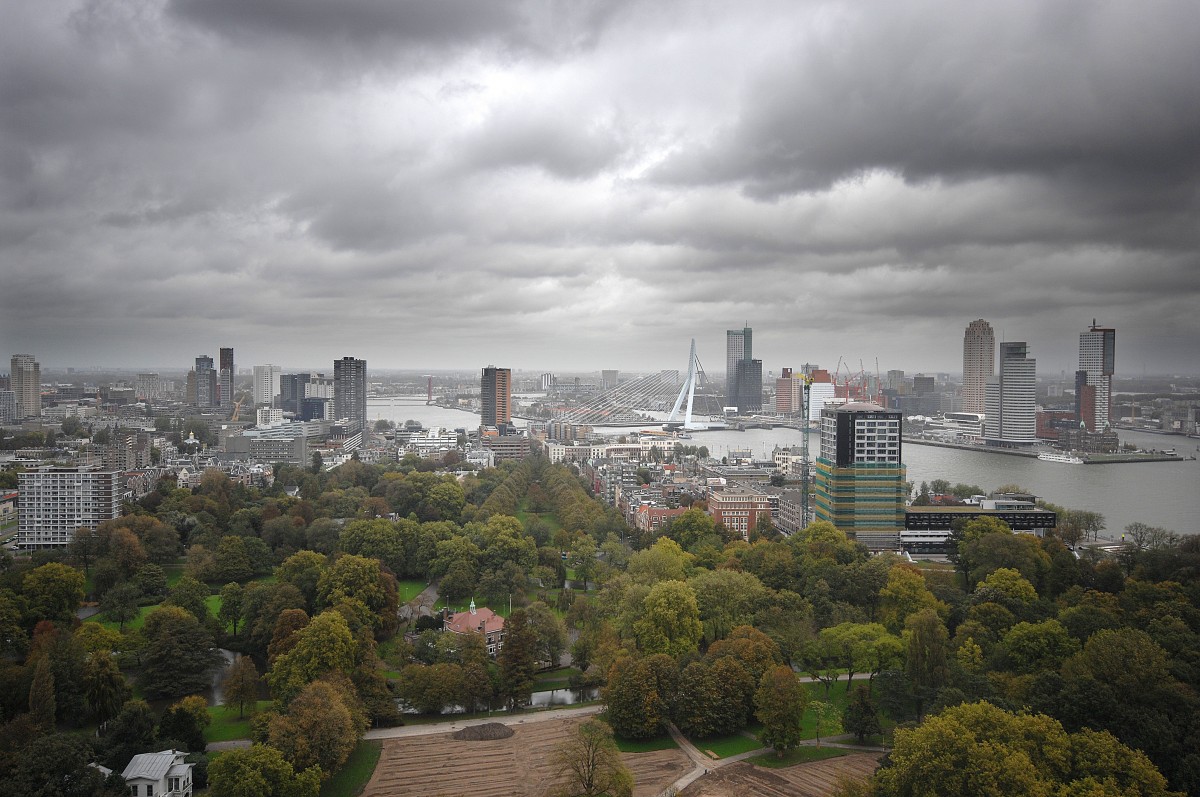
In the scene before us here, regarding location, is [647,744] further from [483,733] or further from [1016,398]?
[1016,398]

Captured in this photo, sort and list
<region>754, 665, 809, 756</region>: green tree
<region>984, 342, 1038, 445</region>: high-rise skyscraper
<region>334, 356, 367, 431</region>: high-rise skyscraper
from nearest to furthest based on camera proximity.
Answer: <region>754, 665, 809, 756</region>: green tree < <region>984, 342, 1038, 445</region>: high-rise skyscraper < <region>334, 356, 367, 431</region>: high-rise skyscraper

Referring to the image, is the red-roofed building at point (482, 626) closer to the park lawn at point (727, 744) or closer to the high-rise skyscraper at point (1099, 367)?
the park lawn at point (727, 744)

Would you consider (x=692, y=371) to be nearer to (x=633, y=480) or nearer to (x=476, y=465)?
(x=476, y=465)

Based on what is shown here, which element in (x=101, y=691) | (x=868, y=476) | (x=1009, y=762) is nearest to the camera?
(x=1009, y=762)

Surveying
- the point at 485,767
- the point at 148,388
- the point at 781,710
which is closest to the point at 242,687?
the point at 485,767

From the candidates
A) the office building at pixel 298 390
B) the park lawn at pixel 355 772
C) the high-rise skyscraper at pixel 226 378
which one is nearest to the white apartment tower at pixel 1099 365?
the park lawn at pixel 355 772

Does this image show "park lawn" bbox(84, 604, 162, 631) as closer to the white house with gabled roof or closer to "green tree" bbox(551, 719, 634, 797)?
the white house with gabled roof

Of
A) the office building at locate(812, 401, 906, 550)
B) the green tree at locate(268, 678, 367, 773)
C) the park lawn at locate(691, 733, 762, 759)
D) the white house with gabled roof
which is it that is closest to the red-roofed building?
the green tree at locate(268, 678, 367, 773)
